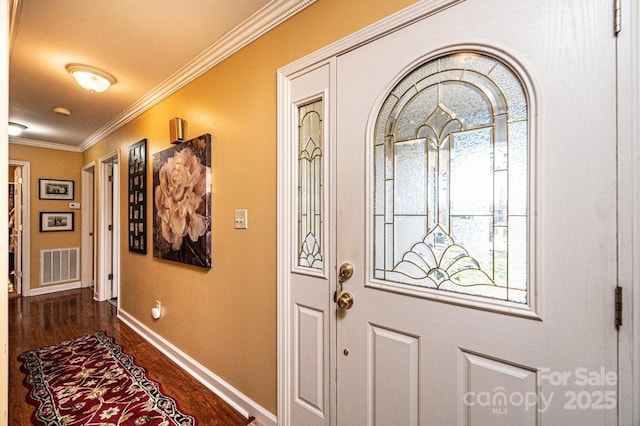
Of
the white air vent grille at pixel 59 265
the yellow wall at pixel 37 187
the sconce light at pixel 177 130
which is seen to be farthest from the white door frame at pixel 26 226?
the sconce light at pixel 177 130

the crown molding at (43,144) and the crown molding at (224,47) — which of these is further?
the crown molding at (43,144)

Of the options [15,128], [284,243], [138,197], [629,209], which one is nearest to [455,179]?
[629,209]

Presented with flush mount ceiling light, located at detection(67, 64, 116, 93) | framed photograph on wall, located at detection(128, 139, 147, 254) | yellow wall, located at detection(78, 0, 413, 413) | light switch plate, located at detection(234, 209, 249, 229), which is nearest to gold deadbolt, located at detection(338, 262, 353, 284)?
yellow wall, located at detection(78, 0, 413, 413)

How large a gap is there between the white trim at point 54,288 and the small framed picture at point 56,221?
914 millimetres

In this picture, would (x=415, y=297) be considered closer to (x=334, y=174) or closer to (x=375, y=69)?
(x=334, y=174)

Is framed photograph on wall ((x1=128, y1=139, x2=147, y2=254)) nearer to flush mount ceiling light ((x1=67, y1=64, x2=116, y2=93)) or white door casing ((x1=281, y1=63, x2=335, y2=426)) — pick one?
flush mount ceiling light ((x1=67, y1=64, x2=116, y2=93))

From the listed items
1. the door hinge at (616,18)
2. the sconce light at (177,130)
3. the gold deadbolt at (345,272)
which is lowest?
the gold deadbolt at (345,272)

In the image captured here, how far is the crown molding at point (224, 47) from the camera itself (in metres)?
1.51

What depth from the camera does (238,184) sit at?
1.82m

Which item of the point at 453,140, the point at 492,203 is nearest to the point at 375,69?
the point at 453,140

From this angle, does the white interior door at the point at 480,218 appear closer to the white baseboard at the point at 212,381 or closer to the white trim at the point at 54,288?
the white baseboard at the point at 212,381

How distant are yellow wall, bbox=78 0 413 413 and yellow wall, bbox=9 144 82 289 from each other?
366 centimetres

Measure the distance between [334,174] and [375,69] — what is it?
47 cm

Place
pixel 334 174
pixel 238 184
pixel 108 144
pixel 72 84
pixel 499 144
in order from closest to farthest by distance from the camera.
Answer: pixel 499 144, pixel 334 174, pixel 238 184, pixel 72 84, pixel 108 144
